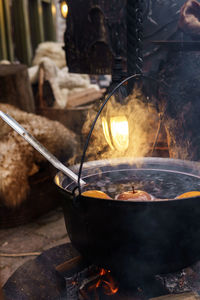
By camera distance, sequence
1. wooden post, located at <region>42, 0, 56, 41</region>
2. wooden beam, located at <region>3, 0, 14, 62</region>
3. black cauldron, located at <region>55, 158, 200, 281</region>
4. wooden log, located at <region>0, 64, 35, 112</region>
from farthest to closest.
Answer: wooden post, located at <region>42, 0, 56, 41</region>
wooden beam, located at <region>3, 0, 14, 62</region>
wooden log, located at <region>0, 64, 35, 112</region>
black cauldron, located at <region>55, 158, 200, 281</region>

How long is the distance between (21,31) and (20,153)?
7.71 meters

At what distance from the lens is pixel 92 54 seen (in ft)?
13.9

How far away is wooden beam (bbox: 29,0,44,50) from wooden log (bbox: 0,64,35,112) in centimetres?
678

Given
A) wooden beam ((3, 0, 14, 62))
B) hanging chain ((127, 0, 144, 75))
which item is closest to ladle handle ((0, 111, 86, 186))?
hanging chain ((127, 0, 144, 75))

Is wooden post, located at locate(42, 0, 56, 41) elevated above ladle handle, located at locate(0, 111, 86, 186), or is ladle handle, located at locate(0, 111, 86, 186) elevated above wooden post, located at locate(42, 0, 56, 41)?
wooden post, located at locate(42, 0, 56, 41)

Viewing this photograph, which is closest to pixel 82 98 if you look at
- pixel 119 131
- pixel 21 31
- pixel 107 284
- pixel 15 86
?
pixel 15 86

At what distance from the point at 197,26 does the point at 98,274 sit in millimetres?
2298

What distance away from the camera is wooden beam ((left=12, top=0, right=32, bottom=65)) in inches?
397

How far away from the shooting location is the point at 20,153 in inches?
155

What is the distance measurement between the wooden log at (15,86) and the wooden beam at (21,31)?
17.5ft

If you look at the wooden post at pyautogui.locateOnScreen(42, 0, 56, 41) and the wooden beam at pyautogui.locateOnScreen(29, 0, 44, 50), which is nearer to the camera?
the wooden beam at pyautogui.locateOnScreen(29, 0, 44, 50)

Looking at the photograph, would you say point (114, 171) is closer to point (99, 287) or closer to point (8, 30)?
point (99, 287)

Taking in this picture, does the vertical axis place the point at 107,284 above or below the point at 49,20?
below

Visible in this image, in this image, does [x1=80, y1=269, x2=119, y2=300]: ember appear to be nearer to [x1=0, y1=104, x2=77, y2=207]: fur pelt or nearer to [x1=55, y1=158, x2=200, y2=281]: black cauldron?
[x1=55, y1=158, x2=200, y2=281]: black cauldron
